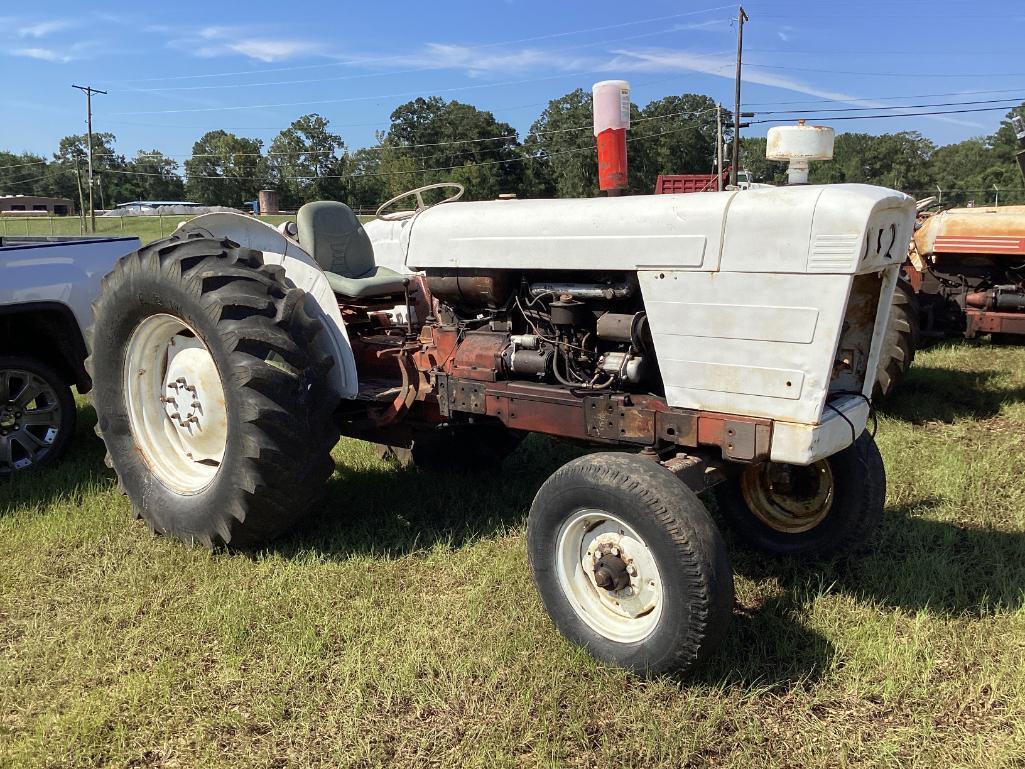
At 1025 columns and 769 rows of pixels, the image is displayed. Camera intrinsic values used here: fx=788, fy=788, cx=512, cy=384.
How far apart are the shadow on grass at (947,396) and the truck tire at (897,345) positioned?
0.65ft

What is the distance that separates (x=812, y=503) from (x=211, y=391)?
8.90ft

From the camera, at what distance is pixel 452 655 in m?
2.78

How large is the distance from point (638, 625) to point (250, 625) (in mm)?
1453

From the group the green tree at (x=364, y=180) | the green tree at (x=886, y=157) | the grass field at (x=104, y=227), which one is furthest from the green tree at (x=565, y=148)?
the grass field at (x=104, y=227)

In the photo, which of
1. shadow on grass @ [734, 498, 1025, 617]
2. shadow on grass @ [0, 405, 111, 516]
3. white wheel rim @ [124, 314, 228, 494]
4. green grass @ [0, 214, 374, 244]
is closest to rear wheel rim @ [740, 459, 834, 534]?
shadow on grass @ [734, 498, 1025, 617]

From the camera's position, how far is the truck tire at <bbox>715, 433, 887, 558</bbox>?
327 centimetres

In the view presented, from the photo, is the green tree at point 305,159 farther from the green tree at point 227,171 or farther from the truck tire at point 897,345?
the truck tire at point 897,345

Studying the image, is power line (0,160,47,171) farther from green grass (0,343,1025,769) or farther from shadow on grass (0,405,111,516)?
green grass (0,343,1025,769)

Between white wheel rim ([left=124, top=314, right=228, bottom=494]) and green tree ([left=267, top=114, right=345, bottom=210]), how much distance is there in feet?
230

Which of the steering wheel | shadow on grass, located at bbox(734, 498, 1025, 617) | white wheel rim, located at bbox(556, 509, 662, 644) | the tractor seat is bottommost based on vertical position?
shadow on grass, located at bbox(734, 498, 1025, 617)

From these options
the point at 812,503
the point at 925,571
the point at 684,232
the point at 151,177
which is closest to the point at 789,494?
the point at 812,503

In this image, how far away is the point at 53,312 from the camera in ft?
16.2

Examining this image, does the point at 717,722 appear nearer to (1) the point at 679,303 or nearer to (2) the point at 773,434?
(2) the point at 773,434

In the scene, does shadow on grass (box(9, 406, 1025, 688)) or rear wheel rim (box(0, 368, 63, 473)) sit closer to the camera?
shadow on grass (box(9, 406, 1025, 688))
